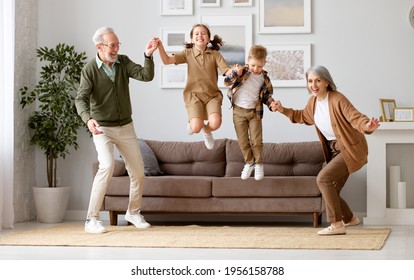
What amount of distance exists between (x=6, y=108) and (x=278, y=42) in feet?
9.04

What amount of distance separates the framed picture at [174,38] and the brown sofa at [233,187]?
1140mm

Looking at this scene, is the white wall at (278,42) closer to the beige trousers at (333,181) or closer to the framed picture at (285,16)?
the framed picture at (285,16)

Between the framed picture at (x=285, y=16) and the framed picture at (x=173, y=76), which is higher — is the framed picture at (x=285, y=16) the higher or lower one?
the higher one

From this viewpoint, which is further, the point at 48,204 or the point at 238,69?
the point at 48,204

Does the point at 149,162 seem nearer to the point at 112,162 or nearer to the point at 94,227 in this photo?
the point at 112,162

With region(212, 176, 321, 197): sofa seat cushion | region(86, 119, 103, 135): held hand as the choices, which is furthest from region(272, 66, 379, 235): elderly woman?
region(86, 119, 103, 135): held hand

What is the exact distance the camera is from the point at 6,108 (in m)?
7.30

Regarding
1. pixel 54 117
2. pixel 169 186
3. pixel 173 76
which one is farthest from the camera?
pixel 173 76

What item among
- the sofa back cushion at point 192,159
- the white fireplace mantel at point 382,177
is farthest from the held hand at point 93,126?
the white fireplace mantel at point 382,177

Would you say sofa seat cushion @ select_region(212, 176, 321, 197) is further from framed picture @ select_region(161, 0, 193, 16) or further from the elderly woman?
framed picture @ select_region(161, 0, 193, 16)

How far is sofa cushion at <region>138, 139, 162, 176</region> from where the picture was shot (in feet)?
24.5

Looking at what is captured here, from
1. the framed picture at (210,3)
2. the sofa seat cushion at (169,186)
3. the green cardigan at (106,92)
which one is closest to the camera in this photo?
the green cardigan at (106,92)

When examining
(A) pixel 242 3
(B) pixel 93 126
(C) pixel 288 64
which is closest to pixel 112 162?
(B) pixel 93 126

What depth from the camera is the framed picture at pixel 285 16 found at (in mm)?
7906
